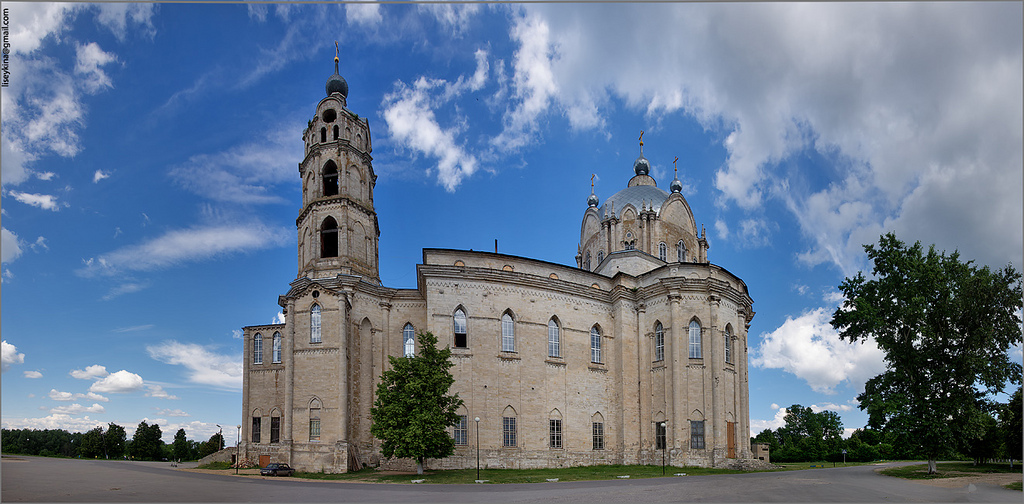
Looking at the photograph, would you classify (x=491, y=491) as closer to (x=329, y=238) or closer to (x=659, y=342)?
(x=659, y=342)

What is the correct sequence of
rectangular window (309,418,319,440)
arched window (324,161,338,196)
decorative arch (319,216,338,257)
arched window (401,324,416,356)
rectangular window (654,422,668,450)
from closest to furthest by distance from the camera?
rectangular window (309,418,319,440), rectangular window (654,422,668,450), arched window (401,324,416,356), decorative arch (319,216,338,257), arched window (324,161,338,196)

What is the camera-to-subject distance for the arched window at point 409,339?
4197 cm

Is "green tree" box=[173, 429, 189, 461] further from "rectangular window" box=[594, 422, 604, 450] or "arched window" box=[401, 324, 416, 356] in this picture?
"rectangular window" box=[594, 422, 604, 450]

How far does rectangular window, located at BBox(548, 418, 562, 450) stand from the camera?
41.2 meters

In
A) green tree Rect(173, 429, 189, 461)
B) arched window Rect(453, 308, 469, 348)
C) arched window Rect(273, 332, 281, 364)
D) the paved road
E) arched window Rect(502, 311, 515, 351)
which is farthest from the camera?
green tree Rect(173, 429, 189, 461)

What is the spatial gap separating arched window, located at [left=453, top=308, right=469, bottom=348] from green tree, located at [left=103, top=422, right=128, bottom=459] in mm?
51280

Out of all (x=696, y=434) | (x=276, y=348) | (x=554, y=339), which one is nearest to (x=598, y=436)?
(x=696, y=434)

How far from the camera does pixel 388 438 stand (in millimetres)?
33844

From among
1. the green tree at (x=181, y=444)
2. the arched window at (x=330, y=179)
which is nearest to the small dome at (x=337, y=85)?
the arched window at (x=330, y=179)

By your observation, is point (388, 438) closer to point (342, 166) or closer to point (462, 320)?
point (462, 320)

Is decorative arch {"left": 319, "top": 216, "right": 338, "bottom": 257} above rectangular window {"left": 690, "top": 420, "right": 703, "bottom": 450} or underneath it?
above

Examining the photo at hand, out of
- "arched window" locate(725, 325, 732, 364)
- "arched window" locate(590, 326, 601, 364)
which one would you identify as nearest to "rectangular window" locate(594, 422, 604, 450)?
"arched window" locate(590, 326, 601, 364)

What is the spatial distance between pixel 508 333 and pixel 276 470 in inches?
630

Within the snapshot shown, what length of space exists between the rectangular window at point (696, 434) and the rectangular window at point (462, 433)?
47.6 feet
